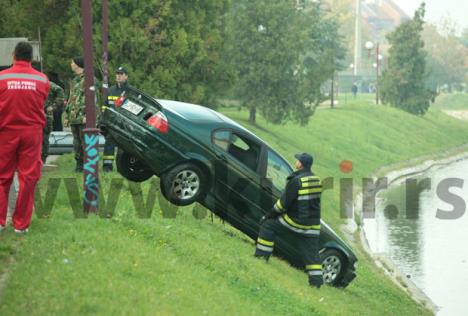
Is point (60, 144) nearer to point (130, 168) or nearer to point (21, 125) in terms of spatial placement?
point (130, 168)

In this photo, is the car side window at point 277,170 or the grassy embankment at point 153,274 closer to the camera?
the grassy embankment at point 153,274

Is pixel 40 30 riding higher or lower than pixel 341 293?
higher

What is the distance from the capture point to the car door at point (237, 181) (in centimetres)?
1409

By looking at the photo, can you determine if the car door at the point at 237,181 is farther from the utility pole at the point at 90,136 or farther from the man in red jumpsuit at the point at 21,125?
the man in red jumpsuit at the point at 21,125

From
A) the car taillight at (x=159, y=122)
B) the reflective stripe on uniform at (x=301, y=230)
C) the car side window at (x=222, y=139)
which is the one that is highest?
the car taillight at (x=159, y=122)

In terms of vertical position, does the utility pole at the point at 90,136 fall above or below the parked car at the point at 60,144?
above

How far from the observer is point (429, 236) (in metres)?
31.0

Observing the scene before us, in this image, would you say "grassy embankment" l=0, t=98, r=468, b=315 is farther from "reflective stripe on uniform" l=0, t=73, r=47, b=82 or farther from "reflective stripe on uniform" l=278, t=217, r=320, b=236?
"reflective stripe on uniform" l=0, t=73, r=47, b=82

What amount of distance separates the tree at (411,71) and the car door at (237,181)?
6486 cm

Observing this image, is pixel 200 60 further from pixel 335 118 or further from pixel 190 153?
pixel 335 118

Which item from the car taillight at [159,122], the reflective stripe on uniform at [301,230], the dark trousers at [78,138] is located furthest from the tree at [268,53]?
the reflective stripe on uniform at [301,230]

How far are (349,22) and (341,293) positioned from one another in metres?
142

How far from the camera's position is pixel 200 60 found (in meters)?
32.8

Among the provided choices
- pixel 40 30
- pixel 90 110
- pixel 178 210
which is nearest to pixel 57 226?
pixel 90 110
